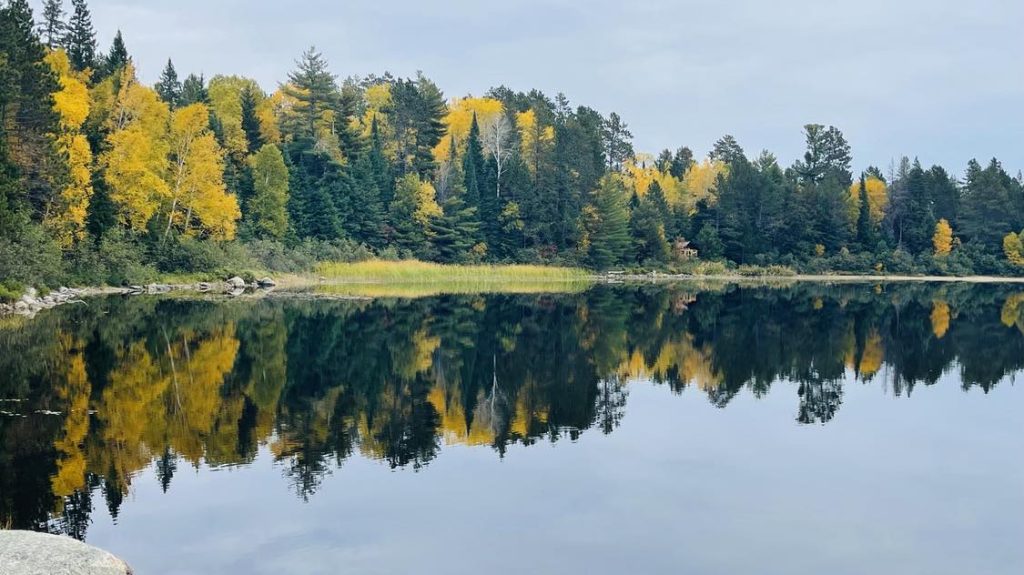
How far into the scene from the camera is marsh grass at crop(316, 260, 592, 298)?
58506mm

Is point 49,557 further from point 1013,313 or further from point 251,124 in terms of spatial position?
point 251,124

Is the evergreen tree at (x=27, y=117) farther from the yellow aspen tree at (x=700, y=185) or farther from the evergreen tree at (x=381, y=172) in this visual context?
the yellow aspen tree at (x=700, y=185)

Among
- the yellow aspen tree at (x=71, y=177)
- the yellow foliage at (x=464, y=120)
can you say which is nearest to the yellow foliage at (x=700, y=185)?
the yellow foliage at (x=464, y=120)

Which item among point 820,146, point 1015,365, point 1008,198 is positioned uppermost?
point 820,146

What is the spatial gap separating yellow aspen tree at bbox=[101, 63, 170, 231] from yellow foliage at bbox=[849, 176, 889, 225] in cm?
7598

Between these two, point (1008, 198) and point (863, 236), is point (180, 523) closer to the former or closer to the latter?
point (863, 236)

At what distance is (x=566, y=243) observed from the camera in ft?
284

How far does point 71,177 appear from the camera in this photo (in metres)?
41.7

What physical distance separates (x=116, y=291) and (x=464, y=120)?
56.8 m

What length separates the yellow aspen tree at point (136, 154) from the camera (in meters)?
49.5

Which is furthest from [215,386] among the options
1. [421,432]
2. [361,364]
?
[421,432]

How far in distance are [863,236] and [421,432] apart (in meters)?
91.8

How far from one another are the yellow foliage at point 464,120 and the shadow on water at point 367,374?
5568 cm

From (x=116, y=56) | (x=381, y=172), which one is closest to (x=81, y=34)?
(x=116, y=56)
